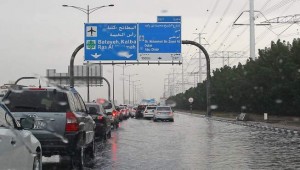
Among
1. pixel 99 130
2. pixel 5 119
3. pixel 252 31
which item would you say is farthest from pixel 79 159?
pixel 252 31

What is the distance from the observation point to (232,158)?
14828mm

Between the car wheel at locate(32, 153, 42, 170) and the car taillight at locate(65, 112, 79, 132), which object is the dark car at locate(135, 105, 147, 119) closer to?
the car taillight at locate(65, 112, 79, 132)

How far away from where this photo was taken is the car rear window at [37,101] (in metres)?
11.2

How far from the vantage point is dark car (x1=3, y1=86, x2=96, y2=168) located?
1092 centimetres

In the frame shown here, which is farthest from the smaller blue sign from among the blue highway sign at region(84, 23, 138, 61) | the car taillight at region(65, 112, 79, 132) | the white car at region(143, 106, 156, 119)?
the car taillight at region(65, 112, 79, 132)

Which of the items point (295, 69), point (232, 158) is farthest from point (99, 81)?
point (232, 158)

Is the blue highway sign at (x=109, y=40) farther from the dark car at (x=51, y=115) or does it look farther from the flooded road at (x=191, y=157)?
the dark car at (x=51, y=115)

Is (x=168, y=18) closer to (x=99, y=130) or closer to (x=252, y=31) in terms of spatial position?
(x=252, y=31)

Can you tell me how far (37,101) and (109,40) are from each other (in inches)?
1365

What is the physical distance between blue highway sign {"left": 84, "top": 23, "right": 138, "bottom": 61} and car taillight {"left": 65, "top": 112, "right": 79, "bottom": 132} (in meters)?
34.8

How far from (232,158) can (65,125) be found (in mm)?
5605

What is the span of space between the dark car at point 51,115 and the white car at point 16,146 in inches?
87.3

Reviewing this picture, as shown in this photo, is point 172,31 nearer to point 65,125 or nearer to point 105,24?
point 105,24

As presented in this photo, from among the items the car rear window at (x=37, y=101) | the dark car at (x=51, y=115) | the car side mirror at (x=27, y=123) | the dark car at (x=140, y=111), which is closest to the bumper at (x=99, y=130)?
the dark car at (x=51, y=115)
